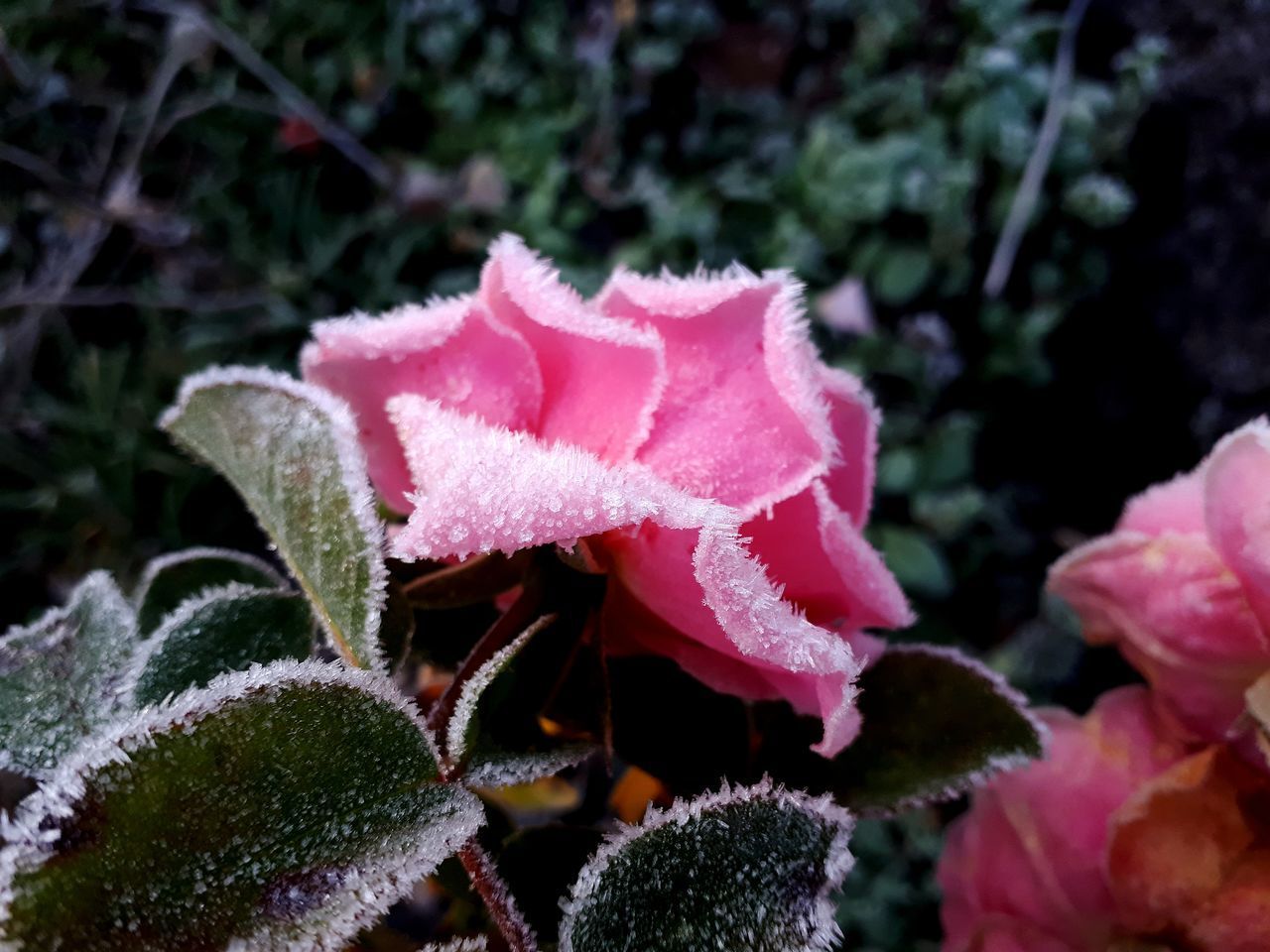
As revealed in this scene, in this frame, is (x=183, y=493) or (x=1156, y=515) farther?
(x=183, y=493)

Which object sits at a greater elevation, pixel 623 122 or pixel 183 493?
pixel 623 122

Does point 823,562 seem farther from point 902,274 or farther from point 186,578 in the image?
point 902,274

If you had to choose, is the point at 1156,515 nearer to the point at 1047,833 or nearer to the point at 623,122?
the point at 1047,833

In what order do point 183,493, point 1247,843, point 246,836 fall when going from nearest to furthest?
point 246,836 < point 1247,843 < point 183,493

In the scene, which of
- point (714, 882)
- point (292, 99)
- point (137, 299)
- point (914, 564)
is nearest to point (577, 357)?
point (714, 882)

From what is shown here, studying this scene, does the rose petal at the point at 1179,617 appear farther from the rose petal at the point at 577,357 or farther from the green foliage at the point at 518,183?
the green foliage at the point at 518,183

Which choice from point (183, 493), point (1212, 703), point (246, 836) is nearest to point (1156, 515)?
point (1212, 703)
